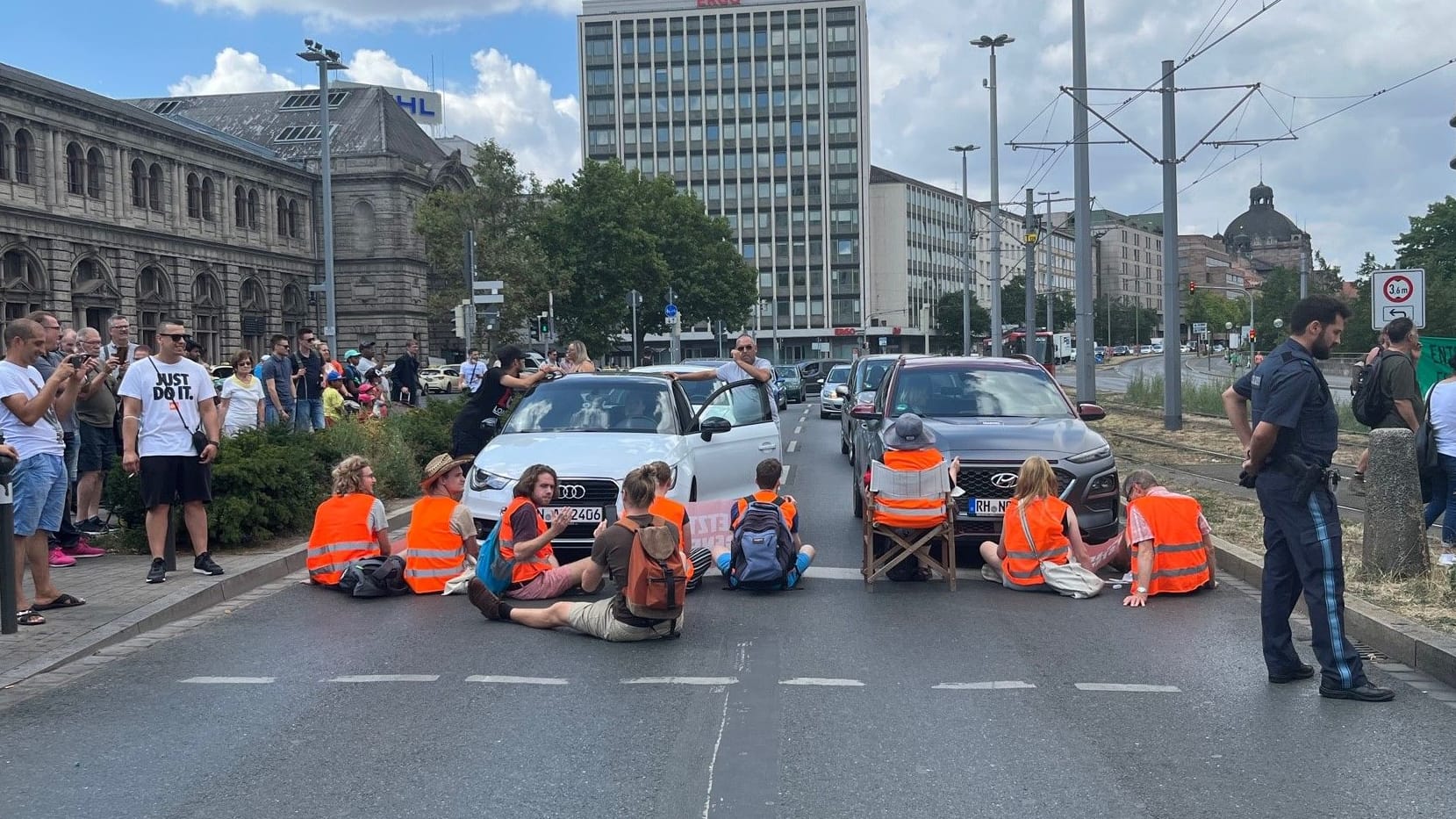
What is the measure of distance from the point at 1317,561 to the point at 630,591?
3.64m

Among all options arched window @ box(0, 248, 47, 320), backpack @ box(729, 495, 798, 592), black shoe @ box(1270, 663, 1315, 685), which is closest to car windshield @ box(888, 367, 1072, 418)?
backpack @ box(729, 495, 798, 592)

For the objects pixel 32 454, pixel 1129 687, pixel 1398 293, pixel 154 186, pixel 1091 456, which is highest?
pixel 154 186

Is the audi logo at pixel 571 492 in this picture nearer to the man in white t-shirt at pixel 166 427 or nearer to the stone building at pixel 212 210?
the man in white t-shirt at pixel 166 427

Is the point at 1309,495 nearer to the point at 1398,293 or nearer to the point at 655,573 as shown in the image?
the point at 655,573

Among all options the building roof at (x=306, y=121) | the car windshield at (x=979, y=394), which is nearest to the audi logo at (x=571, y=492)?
the car windshield at (x=979, y=394)

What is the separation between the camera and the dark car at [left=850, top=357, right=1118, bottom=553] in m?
10.7

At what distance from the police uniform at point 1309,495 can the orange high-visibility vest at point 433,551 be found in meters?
5.38

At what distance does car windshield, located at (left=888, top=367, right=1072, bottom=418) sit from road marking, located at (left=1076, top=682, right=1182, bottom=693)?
5.49 metres

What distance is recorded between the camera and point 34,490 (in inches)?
333

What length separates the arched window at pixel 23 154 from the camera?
49812 mm

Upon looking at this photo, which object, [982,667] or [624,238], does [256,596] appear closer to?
[982,667]

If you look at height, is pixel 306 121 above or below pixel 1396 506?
above

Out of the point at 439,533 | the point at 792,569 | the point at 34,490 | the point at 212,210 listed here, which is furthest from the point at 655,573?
the point at 212,210

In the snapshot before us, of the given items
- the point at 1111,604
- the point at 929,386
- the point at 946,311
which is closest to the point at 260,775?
the point at 1111,604
